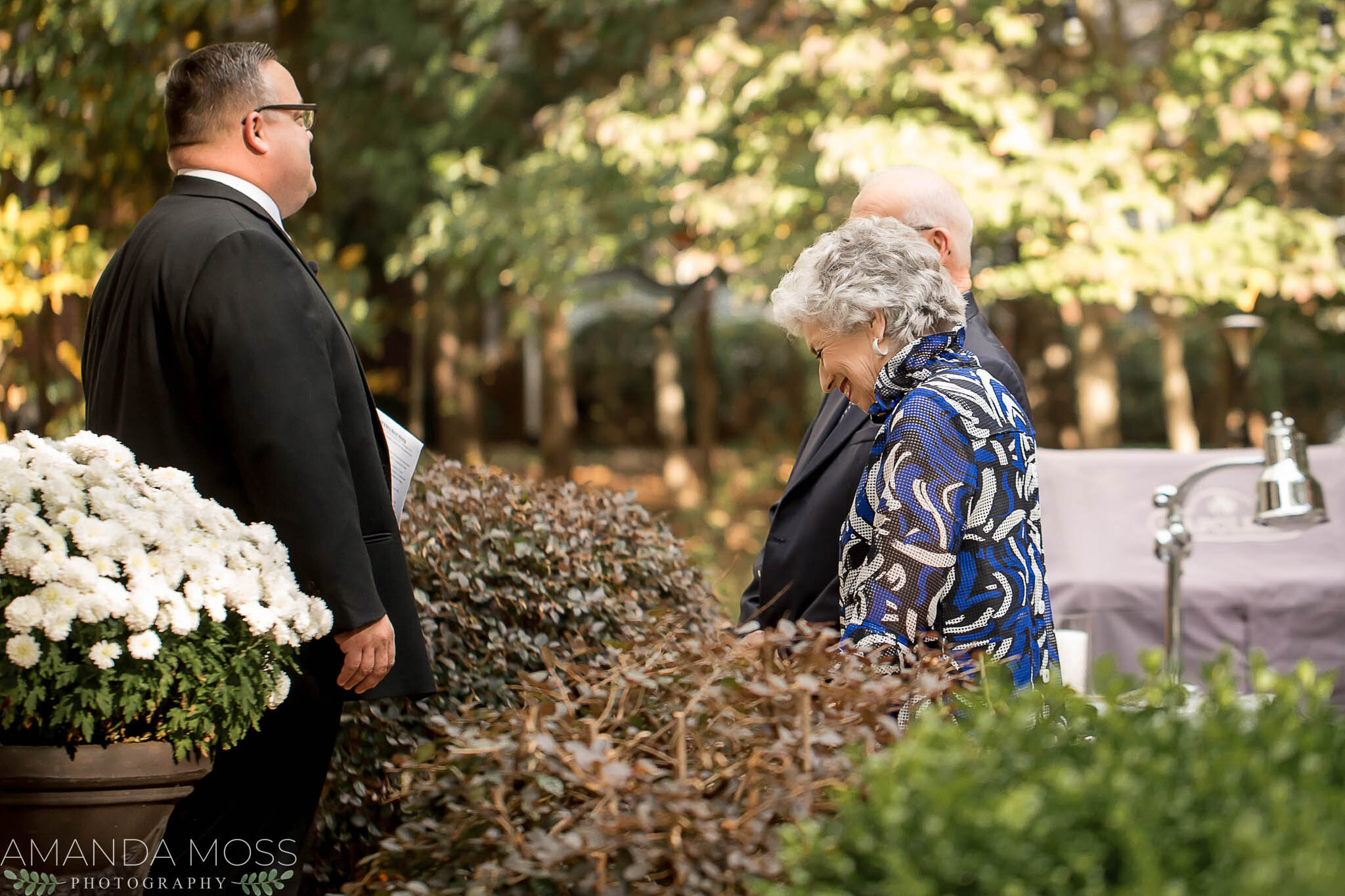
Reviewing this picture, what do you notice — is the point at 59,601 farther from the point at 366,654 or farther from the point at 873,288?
the point at 873,288

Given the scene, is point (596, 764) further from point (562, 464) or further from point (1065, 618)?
point (562, 464)

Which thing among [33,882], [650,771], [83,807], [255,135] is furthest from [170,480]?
[650,771]

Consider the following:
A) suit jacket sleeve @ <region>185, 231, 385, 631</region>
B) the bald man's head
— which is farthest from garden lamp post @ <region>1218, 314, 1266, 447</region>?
suit jacket sleeve @ <region>185, 231, 385, 631</region>

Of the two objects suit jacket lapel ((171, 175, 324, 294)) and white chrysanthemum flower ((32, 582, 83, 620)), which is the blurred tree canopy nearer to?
suit jacket lapel ((171, 175, 324, 294))

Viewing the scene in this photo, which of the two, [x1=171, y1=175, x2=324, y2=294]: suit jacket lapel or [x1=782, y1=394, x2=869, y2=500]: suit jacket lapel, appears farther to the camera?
[x1=782, y1=394, x2=869, y2=500]: suit jacket lapel

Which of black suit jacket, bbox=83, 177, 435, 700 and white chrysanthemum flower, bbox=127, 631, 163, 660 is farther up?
black suit jacket, bbox=83, 177, 435, 700

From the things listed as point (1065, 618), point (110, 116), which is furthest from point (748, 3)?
point (1065, 618)

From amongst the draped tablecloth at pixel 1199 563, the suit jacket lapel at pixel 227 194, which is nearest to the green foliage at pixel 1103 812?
the suit jacket lapel at pixel 227 194

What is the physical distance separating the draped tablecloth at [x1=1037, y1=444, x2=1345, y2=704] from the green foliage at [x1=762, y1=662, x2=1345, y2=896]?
4773mm

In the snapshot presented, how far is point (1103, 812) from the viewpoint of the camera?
4.34 feet

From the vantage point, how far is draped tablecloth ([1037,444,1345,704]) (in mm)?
6148

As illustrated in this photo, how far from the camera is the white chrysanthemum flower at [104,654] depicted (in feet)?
6.35

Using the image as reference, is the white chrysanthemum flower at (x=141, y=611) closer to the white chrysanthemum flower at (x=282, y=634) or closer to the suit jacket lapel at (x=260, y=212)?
the white chrysanthemum flower at (x=282, y=634)

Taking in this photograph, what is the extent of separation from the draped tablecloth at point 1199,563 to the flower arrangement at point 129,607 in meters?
4.66
